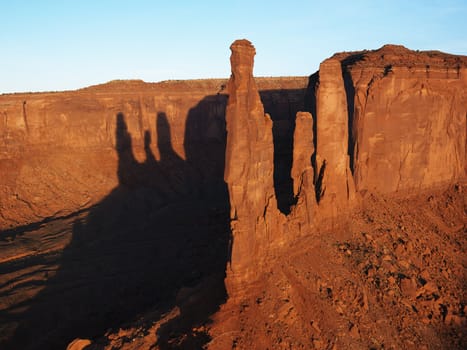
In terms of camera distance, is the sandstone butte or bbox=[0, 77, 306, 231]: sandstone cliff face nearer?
the sandstone butte

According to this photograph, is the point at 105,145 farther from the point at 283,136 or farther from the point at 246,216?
the point at 246,216

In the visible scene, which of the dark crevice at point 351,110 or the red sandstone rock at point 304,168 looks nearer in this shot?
the red sandstone rock at point 304,168

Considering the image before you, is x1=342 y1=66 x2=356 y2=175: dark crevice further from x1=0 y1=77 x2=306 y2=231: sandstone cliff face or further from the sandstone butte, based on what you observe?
x1=0 y1=77 x2=306 y2=231: sandstone cliff face

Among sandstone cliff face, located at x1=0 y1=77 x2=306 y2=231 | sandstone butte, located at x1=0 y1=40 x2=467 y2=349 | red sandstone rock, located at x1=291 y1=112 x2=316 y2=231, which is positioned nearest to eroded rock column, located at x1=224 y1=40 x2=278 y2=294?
sandstone butte, located at x1=0 y1=40 x2=467 y2=349

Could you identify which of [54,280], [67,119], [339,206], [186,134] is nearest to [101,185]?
[67,119]

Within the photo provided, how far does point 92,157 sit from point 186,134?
10.8m

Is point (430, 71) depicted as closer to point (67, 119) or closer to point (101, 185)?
point (101, 185)

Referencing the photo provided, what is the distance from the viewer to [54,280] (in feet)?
85.0

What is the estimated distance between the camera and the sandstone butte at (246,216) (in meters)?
15.2

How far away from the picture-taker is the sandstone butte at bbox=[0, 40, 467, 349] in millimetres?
15211

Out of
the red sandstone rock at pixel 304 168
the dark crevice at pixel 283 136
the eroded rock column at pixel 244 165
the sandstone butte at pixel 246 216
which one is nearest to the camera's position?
the eroded rock column at pixel 244 165

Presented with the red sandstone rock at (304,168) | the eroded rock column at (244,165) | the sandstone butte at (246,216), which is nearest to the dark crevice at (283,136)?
the sandstone butte at (246,216)

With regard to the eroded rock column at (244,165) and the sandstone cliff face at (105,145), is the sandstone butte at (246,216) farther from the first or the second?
the sandstone cliff face at (105,145)

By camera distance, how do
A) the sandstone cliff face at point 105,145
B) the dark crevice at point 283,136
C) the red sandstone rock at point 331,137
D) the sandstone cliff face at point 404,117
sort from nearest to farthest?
the red sandstone rock at point 331,137, the dark crevice at point 283,136, the sandstone cliff face at point 404,117, the sandstone cliff face at point 105,145
